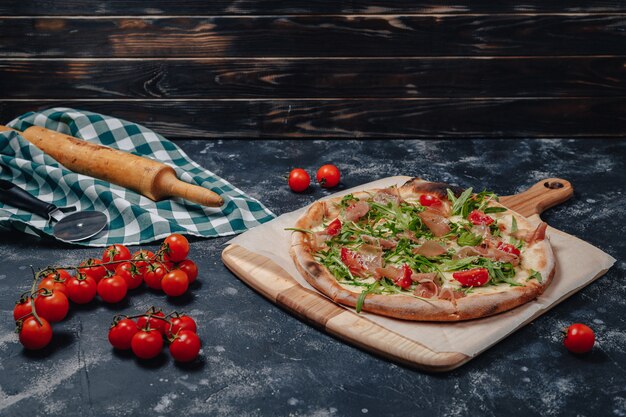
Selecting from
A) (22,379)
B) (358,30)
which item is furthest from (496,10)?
(22,379)

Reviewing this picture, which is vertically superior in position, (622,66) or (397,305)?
(622,66)

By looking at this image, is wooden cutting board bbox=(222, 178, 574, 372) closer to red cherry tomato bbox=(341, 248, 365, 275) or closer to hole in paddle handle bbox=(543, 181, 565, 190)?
red cherry tomato bbox=(341, 248, 365, 275)

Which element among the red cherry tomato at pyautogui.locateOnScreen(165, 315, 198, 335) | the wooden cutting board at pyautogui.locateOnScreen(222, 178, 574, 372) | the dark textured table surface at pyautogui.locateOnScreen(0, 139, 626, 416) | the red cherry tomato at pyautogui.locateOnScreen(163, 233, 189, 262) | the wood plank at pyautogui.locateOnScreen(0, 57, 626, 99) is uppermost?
the wood plank at pyautogui.locateOnScreen(0, 57, 626, 99)

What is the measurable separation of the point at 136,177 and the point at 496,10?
2068 mm

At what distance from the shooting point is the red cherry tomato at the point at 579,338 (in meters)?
2.50

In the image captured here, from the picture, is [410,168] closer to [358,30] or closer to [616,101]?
[358,30]

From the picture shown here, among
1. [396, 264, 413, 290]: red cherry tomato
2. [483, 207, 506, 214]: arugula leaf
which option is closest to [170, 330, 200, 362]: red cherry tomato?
[396, 264, 413, 290]: red cherry tomato

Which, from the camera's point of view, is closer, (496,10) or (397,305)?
(397,305)

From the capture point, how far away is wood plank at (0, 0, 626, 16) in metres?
4.18

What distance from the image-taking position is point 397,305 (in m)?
2.59

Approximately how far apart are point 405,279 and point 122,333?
945mm

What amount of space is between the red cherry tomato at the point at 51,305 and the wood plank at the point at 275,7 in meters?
2.03

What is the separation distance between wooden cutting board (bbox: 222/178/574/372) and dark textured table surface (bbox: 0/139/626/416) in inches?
1.6

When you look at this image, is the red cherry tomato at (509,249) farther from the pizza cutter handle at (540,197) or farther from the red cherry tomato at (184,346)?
the red cherry tomato at (184,346)
